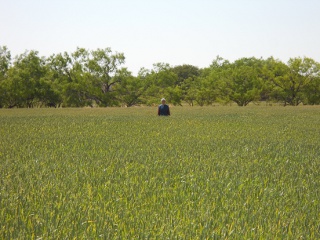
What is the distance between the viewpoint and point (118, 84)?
224 feet

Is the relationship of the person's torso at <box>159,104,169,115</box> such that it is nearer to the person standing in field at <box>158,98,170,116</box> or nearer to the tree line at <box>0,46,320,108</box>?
the person standing in field at <box>158,98,170,116</box>

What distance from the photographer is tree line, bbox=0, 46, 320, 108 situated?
203 feet

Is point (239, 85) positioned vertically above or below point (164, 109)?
above

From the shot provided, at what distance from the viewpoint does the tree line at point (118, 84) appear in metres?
62.0

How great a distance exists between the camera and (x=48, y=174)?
6.99 metres

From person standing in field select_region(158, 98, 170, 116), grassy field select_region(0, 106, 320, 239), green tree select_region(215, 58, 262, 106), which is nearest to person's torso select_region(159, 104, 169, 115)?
person standing in field select_region(158, 98, 170, 116)

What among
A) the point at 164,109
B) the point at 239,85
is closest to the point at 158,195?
the point at 164,109

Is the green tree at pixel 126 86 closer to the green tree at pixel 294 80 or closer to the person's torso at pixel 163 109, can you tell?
the green tree at pixel 294 80

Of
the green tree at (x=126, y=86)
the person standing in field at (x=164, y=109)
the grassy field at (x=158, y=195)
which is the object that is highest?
the green tree at (x=126, y=86)

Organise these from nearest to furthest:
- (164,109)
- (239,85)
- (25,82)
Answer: (164,109) → (25,82) → (239,85)

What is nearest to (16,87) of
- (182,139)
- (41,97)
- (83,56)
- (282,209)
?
(41,97)

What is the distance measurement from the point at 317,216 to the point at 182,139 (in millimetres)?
8905

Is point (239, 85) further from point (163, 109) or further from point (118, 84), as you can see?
point (163, 109)

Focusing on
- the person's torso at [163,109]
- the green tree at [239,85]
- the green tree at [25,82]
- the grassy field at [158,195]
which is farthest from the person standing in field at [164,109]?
the green tree at [239,85]
